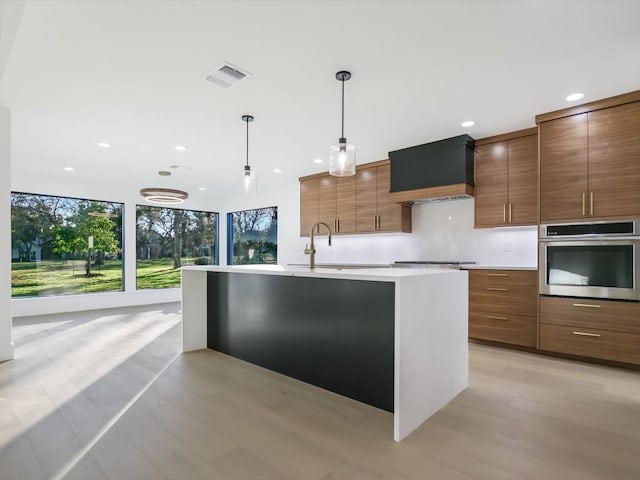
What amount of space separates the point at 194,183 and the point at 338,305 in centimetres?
560

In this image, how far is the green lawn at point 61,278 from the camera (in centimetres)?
597

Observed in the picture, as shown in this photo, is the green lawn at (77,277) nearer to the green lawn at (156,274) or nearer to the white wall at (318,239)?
the green lawn at (156,274)

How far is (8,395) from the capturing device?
2547mm

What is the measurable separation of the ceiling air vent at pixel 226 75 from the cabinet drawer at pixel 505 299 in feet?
11.2

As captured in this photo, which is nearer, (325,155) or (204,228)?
(325,155)

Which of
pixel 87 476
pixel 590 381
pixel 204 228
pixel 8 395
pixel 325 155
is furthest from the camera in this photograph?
pixel 204 228

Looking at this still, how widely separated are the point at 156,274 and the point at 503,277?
688cm

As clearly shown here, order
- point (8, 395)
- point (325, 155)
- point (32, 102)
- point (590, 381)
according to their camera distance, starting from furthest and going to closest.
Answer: point (325, 155) < point (32, 102) < point (590, 381) < point (8, 395)

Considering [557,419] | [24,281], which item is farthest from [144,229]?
[557,419]

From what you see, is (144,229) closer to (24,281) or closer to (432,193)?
(24,281)

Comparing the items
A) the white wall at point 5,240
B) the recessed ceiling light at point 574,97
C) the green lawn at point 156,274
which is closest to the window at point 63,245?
the green lawn at point 156,274

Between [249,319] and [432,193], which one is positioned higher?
[432,193]

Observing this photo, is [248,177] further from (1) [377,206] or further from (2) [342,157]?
(1) [377,206]

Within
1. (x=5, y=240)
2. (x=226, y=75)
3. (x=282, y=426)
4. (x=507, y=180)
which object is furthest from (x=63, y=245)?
(x=507, y=180)
